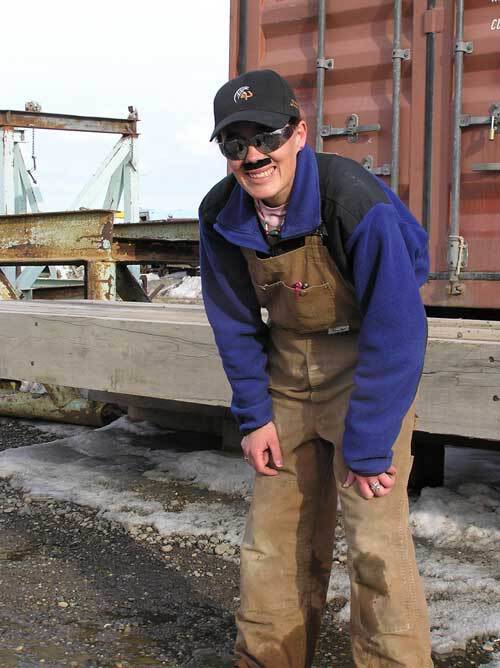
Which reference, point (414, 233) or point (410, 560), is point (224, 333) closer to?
point (414, 233)

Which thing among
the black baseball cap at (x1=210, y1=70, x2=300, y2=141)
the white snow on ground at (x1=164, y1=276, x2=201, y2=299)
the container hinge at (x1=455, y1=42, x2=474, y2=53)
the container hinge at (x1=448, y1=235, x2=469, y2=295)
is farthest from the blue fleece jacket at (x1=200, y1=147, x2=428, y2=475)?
the white snow on ground at (x1=164, y1=276, x2=201, y2=299)

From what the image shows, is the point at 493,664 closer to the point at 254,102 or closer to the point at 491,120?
the point at 254,102

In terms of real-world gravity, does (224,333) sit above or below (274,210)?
below

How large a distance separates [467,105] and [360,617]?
120 inches

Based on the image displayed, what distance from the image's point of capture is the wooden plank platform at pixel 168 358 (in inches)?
115

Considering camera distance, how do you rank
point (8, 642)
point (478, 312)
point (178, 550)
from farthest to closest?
point (478, 312), point (178, 550), point (8, 642)

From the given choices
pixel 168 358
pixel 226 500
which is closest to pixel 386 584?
pixel 168 358

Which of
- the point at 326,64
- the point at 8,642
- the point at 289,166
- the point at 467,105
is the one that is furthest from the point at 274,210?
the point at 326,64

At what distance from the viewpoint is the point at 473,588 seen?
3051 mm

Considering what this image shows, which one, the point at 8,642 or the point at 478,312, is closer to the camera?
the point at 8,642

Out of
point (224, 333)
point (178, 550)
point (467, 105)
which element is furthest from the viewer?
point (467, 105)

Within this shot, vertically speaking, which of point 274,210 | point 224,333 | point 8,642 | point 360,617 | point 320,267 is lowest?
point 8,642

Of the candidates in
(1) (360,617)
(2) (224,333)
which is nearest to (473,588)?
(1) (360,617)

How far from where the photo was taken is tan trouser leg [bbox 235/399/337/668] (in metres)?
2.24
